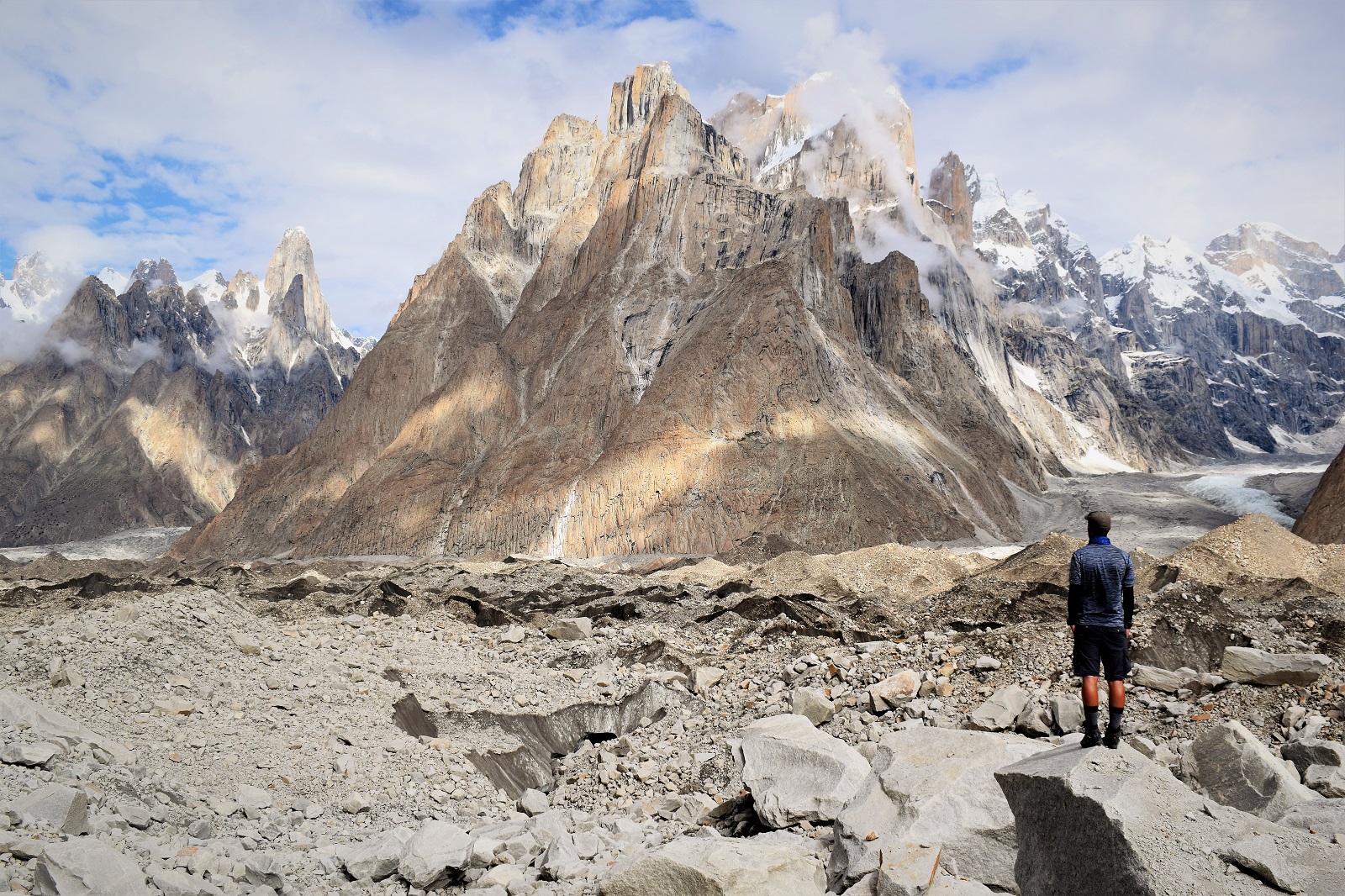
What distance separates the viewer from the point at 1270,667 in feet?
32.6

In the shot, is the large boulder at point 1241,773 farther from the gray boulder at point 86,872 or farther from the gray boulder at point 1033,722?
the gray boulder at point 86,872

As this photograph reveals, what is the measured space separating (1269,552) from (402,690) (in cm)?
2662

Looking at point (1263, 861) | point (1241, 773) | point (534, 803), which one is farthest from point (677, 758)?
point (1263, 861)

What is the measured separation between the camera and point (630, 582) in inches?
1620

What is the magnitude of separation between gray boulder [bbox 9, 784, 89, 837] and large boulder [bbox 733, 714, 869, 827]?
21.0 ft

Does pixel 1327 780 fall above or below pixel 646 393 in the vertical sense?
below

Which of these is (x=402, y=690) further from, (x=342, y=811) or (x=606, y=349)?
(x=606, y=349)

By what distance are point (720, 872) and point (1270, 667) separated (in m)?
6.84

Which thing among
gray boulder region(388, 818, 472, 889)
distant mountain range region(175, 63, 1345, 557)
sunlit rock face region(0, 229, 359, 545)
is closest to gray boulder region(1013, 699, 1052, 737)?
gray boulder region(388, 818, 472, 889)

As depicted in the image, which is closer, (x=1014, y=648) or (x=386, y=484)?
(x=1014, y=648)

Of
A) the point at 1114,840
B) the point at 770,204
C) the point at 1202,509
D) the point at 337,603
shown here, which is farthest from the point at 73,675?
the point at 1202,509

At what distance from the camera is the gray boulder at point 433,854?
8.69 metres

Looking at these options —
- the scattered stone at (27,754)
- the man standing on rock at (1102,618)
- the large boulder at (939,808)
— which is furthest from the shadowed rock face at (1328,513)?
the scattered stone at (27,754)

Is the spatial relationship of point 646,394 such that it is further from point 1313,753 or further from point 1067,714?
point 1313,753
